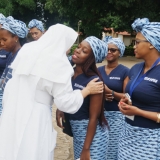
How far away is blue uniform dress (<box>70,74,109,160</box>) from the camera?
3016mm

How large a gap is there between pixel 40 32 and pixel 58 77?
3424mm

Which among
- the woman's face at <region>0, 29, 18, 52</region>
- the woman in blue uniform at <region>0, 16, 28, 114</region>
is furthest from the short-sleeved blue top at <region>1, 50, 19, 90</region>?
the woman's face at <region>0, 29, 18, 52</region>

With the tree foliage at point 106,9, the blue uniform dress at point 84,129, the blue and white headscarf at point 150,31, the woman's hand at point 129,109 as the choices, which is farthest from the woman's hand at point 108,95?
the tree foliage at point 106,9

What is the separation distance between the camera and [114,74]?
396 centimetres

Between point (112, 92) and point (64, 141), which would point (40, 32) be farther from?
point (112, 92)

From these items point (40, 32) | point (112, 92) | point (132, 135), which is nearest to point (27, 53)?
point (132, 135)

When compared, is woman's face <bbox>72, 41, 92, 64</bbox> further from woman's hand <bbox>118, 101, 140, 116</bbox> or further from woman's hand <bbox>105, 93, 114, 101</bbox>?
woman's hand <bbox>105, 93, 114, 101</bbox>

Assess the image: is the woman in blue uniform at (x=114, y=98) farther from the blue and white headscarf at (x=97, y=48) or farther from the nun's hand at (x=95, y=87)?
the nun's hand at (x=95, y=87)

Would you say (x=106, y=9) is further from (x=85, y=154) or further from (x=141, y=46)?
(x=85, y=154)

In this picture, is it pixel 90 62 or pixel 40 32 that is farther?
pixel 40 32

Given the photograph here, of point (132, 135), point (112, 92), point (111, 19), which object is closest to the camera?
point (132, 135)

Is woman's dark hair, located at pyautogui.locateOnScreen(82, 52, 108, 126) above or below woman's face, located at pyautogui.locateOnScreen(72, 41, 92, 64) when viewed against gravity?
below

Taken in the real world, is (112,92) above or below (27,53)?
below

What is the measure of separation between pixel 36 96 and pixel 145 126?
95cm
